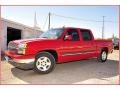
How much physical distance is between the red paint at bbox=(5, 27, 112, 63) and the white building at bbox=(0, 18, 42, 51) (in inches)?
309

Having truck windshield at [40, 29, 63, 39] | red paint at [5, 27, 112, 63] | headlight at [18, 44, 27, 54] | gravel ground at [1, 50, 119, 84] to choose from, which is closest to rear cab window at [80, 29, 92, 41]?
red paint at [5, 27, 112, 63]

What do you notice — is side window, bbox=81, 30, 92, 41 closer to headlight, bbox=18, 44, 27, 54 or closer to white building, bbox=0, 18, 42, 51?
headlight, bbox=18, 44, 27, 54

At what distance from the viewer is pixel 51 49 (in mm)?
7109

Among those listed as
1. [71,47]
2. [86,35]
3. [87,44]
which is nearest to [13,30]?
[86,35]

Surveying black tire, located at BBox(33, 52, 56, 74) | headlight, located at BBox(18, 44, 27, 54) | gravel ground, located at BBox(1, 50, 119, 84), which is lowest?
gravel ground, located at BBox(1, 50, 119, 84)

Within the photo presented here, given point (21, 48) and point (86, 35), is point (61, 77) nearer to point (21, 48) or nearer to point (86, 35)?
point (21, 48)

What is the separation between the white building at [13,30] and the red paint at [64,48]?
7847mm

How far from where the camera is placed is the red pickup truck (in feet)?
21.5

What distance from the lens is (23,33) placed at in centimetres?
1889

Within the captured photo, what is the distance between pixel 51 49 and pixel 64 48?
0.65 metres

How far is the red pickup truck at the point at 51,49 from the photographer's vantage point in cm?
654
